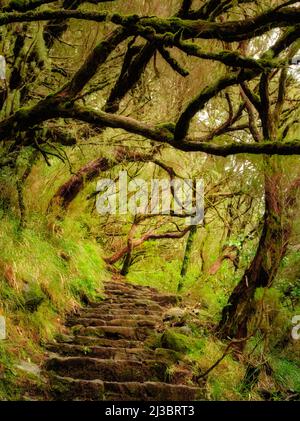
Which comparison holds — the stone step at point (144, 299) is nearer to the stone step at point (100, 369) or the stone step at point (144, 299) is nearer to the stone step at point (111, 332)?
the stone step at point (111, 332)

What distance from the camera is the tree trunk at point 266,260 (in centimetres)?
603

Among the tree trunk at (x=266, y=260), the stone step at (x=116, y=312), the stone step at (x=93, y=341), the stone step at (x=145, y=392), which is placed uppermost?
the tree trunk at (x=266, y=260)

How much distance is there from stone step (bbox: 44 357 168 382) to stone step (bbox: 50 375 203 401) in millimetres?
225

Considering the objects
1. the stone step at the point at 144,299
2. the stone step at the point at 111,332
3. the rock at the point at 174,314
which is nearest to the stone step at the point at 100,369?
the stone step at the point at 111,332

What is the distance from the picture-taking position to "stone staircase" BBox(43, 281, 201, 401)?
455 centimetres

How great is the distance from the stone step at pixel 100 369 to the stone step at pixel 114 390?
225 mm

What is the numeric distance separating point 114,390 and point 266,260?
2.72 m

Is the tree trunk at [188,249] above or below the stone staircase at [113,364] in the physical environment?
above

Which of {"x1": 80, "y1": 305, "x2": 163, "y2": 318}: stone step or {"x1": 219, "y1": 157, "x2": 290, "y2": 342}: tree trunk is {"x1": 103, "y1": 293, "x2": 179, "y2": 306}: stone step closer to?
{"x1": 80, "y1": 305, "x2": 163, "y2": 318}: stone step

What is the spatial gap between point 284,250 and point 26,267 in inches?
138

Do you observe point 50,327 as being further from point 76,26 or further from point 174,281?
point 174,281

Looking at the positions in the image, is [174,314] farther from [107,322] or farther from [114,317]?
[107,322]

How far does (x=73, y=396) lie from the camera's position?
14.5 ft

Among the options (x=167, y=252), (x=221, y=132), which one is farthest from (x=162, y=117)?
(x=167, y=252)
